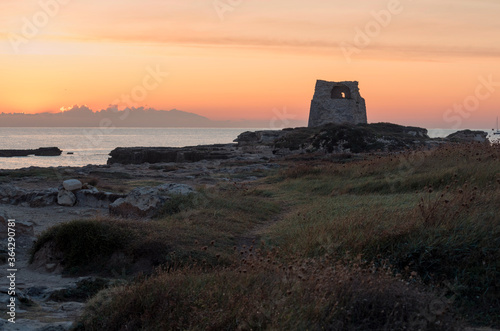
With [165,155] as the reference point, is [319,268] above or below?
below

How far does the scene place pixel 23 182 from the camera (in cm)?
2334

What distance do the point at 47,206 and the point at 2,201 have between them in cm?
194

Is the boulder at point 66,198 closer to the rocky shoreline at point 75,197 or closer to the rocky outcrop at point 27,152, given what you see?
the rocky shoreline at point 75,197

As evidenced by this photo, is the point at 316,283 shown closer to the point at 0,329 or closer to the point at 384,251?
the point at 384,251

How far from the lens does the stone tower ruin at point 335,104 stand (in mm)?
59688

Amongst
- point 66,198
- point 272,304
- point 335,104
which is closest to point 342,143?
point 335,104

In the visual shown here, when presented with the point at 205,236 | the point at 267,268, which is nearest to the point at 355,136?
the point at 205,236

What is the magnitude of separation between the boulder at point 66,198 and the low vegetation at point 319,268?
191 inches

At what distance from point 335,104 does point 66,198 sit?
1874 inches

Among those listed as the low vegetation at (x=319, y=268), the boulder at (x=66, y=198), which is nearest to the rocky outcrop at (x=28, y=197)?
the boulder at (x=66, y=198)

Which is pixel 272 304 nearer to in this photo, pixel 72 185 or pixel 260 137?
pixel 72 185

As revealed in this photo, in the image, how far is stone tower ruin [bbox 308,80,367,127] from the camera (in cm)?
5969

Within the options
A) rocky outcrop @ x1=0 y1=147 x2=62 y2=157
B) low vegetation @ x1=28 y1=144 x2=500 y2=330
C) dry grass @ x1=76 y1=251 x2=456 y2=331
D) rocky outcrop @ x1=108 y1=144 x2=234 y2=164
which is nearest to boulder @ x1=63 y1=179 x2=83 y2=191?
low vegetation @ x1=28 y1=144 x2=500 y2=330

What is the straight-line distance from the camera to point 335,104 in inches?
2352
